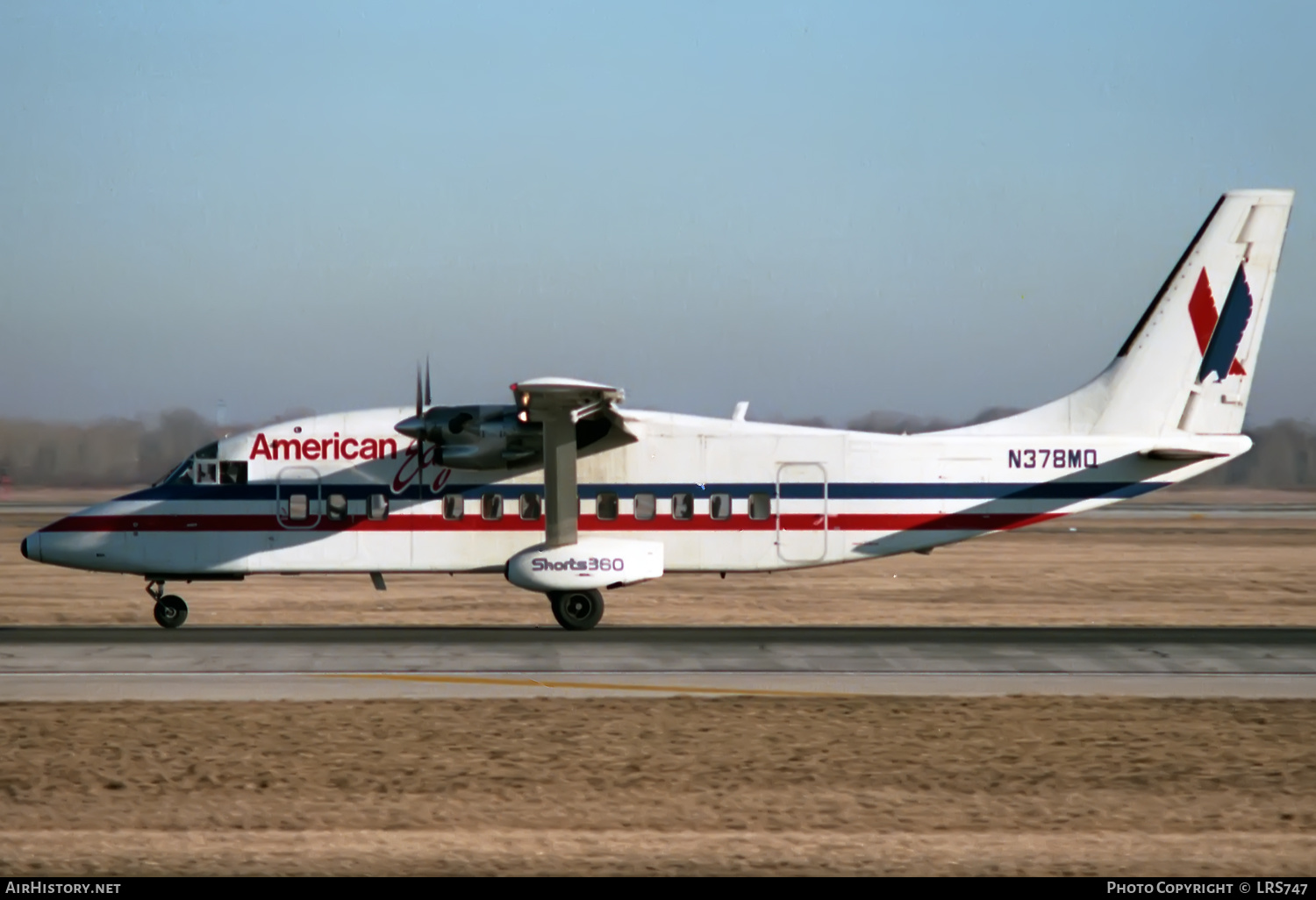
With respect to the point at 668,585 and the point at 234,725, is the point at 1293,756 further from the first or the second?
the point at 668,585

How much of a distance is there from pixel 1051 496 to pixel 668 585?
1266cm

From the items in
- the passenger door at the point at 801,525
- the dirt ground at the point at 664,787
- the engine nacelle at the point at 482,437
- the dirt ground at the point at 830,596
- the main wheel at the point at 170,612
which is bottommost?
the dirt ground at the point at 830,596

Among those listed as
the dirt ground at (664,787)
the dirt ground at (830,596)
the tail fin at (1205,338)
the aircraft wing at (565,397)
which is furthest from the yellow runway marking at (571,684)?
the tail fin at (1205,338)

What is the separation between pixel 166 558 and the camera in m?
25.0

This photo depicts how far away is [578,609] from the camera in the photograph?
24.9m

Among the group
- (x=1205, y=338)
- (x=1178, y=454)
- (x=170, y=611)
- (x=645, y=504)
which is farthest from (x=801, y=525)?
(x=170, y=611)

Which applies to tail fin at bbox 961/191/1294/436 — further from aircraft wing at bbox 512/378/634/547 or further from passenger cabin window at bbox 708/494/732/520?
aircraft wing at bbox 512/378/634/547

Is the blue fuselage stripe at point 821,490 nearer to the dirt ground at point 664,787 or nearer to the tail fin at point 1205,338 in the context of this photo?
the tail fin at point 1205,338

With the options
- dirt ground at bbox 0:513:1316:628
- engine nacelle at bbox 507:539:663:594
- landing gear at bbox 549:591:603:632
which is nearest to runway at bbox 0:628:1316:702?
landing gear at bbox 549:591:603:632

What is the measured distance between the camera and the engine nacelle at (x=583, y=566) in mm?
24406

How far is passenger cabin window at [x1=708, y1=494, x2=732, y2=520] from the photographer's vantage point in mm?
→ 25031

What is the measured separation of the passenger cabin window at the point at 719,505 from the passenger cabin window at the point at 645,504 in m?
0.94

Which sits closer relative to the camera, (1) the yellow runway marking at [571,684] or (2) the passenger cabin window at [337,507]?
(1) the yellow runway marking at [571,684]
